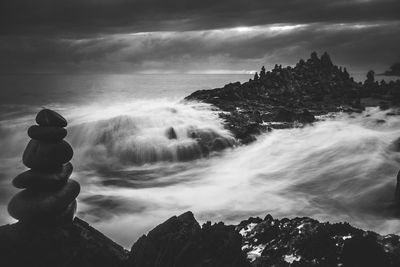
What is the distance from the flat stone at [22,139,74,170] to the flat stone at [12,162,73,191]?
0.16 meters

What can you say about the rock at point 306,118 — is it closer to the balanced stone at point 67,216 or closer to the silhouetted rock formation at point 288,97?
the silhouetted rock formation at point 288,97

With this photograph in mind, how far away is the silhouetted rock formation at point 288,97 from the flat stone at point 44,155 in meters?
20.3

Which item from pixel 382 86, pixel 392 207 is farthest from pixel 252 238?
→ pixel 382 86

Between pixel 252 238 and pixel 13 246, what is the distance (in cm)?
574

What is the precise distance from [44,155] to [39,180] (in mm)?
631

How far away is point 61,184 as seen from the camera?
10133mm

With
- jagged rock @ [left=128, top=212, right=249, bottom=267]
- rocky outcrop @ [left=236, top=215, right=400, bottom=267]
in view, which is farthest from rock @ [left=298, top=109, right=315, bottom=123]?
jagged rock @ [left=128, top=212, right=249, bottom=267]

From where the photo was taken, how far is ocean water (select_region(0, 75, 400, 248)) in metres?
17.6

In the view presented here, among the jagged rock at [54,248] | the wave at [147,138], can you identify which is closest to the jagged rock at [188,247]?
the jagged rock at [54,248]

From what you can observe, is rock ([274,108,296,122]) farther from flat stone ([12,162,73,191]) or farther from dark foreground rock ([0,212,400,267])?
flat stone ([12,162,73,191])

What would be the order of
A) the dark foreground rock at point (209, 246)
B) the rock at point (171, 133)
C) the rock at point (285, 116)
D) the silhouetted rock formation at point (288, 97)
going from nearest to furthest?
the dark foreground rock at point (209, 246) < the rock at point (171, 133) < the silhouetted rock formation at point (288, 97) < the rock at point (285, 116)

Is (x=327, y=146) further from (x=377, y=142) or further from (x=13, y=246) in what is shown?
(x=13, y=246)

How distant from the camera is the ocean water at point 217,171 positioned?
1762cm

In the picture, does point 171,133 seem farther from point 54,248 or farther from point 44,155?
point 54,248
